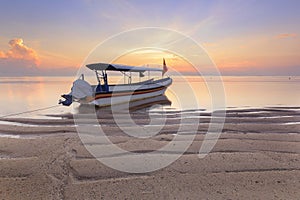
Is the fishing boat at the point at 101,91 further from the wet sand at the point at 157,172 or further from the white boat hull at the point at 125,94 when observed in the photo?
the wet sand at the point at 157,172

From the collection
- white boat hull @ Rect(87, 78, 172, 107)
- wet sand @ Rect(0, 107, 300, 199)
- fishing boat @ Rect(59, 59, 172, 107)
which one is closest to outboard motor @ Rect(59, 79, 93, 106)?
fishing boat @ Rect(59, 59, 172, 107)

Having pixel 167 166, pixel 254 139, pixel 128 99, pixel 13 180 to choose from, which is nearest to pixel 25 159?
pixel 13 180

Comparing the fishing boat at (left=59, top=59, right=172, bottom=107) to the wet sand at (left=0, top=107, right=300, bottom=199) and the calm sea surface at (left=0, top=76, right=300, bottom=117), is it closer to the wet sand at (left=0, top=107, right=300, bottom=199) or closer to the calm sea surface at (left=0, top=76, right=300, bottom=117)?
the calm sea surface at (left=0, top=76, right=300, bottom=117)

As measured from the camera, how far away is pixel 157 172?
5.72 meters

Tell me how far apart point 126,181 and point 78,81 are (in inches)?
594

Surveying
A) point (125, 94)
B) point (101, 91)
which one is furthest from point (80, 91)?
point (125, 94)

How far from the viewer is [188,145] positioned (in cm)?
794

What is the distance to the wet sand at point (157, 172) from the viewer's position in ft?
15.5

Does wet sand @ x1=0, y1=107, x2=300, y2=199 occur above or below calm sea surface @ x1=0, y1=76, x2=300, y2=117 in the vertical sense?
below

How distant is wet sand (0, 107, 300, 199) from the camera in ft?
15.5

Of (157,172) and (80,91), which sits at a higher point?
(80,91)

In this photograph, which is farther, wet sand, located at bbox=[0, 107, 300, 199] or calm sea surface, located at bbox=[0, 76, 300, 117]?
calm sea surface, located at bbox=[0, 76, 300, 117]

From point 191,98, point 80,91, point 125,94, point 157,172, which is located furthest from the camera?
point 191,98

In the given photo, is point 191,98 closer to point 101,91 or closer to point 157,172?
point 101,91
